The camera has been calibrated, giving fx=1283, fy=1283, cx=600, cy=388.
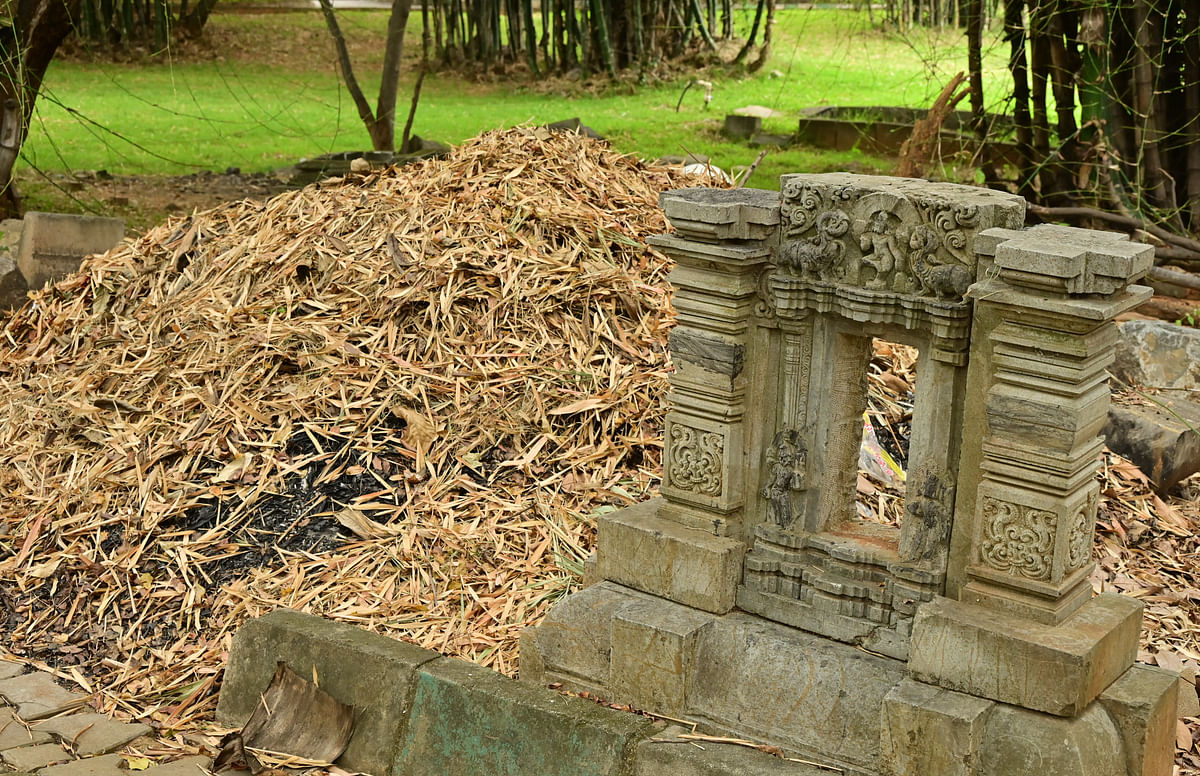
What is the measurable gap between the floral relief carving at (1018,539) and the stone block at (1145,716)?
0.42 meters

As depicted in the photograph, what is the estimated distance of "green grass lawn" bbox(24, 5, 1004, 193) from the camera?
13257 mm

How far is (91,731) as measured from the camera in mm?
4520

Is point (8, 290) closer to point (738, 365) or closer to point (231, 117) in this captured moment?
point (738, 365)

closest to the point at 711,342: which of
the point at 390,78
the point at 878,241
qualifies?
the point at 878,241

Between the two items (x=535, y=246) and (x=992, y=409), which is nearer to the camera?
(x=992, y=409)

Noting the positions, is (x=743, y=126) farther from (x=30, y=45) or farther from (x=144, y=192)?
(x=30, y=45)

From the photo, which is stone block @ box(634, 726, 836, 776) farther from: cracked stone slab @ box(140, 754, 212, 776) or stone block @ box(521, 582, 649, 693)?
cracked stone slab @ box(140, 754, 212, 776)

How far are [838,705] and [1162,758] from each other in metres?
0.88

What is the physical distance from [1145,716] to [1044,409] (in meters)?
0.87

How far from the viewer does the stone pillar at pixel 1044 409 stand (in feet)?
10.3

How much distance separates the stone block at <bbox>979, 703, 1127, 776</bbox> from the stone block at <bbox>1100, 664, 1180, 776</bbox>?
3 centimetres

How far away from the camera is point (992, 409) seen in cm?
331

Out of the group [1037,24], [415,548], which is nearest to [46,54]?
[415,548]

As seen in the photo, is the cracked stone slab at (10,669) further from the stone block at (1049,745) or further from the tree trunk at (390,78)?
the tree trunk at (390,78)
